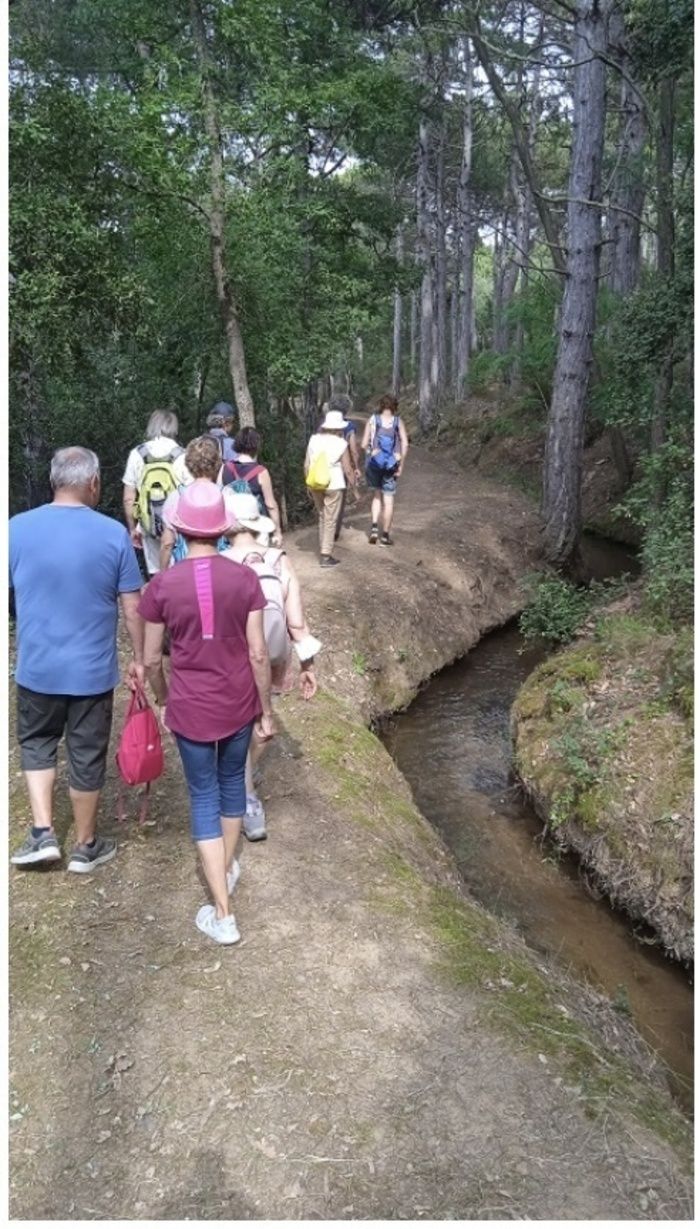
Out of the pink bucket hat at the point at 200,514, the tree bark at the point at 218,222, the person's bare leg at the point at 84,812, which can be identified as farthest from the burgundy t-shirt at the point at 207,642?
the tree bark at the point at 218,222

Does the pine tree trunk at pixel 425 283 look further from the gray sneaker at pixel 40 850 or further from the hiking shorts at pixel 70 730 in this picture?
the gray sneaker at pixel 40 850

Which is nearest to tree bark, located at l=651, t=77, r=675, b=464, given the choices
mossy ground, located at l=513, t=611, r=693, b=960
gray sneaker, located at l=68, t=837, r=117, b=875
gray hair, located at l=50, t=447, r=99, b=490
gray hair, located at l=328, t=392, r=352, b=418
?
mossy ground, located at l=513, t=611, r=693, b=960

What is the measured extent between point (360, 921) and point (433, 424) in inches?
899

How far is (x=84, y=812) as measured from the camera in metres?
4.27

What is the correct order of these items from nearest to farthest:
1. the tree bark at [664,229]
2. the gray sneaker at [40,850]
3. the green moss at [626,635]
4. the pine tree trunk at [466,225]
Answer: the gray sneaker at [40,850], the green moss at [626,635], the tree bark at [664,229], the pine tree trunk at [466,225]

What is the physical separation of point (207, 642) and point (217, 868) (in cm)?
113

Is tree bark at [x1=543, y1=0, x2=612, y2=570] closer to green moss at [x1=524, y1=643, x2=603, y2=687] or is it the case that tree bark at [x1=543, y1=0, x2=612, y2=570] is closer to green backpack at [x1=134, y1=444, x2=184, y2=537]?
green moss at [x1=524, y1=643, x2=603, y2=687]

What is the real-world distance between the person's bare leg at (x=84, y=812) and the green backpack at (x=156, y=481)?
3041 mm

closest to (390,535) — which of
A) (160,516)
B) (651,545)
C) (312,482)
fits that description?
(312,482)

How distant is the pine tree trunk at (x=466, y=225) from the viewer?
888 inches

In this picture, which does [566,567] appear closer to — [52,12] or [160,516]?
[160,516]

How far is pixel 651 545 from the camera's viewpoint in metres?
7.85

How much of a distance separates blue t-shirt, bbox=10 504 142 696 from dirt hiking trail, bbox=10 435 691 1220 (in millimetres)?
1248

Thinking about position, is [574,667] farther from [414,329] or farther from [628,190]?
[414,329]
